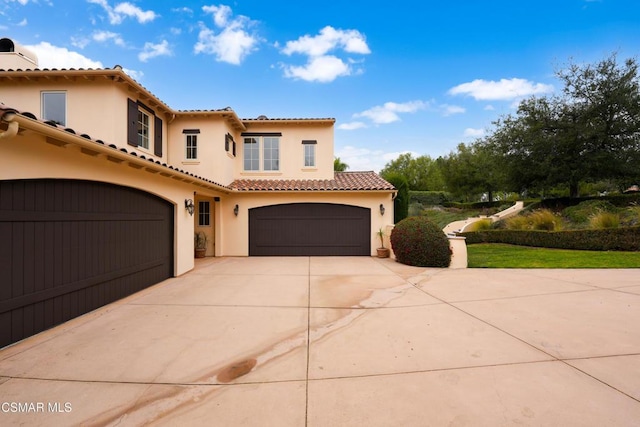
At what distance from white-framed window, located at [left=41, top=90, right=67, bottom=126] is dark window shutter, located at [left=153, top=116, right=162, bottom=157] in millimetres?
2490

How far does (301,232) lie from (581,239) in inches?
461

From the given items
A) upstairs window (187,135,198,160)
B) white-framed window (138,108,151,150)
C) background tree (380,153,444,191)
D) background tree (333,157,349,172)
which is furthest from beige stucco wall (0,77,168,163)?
background tree (380,153,444,191)

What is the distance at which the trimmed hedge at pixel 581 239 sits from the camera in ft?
35.7

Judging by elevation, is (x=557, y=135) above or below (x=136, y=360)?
above

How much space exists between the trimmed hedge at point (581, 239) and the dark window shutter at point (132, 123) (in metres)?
17.0

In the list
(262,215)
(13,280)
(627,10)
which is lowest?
(13,280)

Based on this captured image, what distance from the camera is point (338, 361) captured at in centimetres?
334

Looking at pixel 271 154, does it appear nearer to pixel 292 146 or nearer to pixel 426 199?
pixel 292 146

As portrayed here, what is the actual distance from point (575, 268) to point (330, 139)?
10.3m

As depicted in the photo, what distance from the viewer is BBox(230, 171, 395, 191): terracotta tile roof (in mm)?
12039

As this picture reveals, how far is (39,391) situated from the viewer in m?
2.78

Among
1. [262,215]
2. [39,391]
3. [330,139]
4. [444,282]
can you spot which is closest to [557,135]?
[330,139]

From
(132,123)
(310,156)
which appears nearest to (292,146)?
(310,156)

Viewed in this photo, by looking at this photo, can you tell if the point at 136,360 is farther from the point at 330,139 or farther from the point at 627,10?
the point at 627,10
